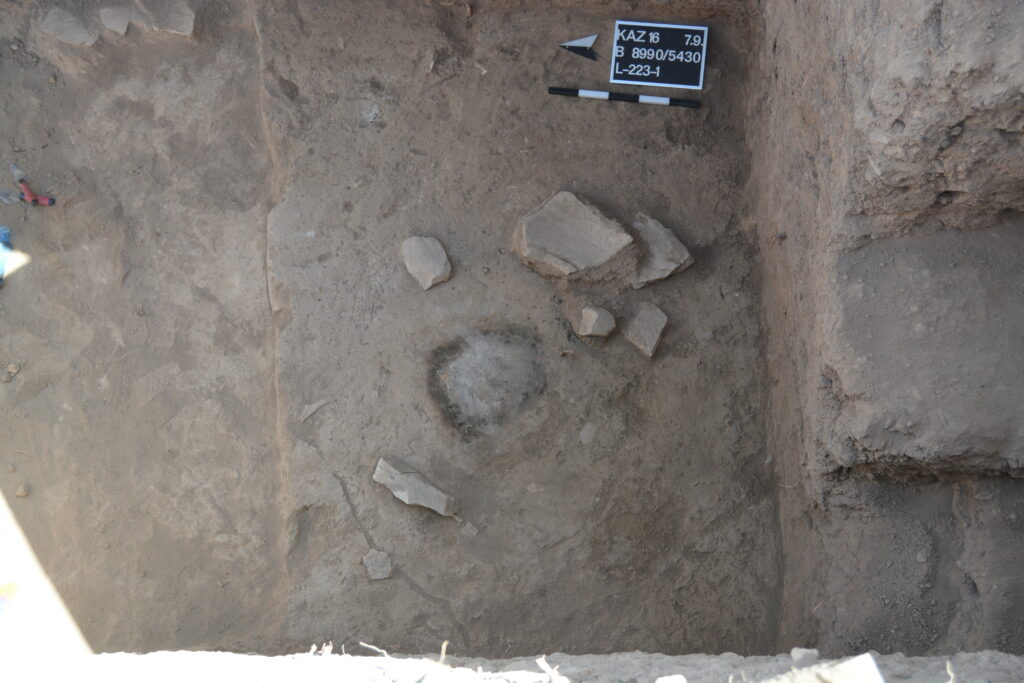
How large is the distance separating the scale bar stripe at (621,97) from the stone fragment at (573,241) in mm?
402

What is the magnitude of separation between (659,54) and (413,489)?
71.2 inches

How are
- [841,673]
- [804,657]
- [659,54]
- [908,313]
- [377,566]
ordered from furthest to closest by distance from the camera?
[659,54]
[377,566]
[908,313]
[804,657]
[841,673]

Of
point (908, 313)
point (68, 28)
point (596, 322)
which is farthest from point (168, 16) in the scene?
point (908, 313)

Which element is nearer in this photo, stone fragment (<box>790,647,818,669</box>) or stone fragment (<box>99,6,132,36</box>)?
stone fragment (<box>790,647,818,669</box>)

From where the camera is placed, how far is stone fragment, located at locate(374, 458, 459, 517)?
3.00 meters

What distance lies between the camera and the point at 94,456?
3.07 meters

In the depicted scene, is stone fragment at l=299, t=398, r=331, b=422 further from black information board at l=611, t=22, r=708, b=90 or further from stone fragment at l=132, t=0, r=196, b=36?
black information board at l=611, t=22, r=708, b=90

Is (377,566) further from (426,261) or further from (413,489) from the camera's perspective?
(426,261)

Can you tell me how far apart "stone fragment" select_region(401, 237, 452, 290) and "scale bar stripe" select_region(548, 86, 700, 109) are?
0.74 metres

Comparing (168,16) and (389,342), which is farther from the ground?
(168,16)

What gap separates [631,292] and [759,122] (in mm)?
755

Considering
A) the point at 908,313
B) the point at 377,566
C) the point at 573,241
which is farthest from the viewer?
the point at 573,241

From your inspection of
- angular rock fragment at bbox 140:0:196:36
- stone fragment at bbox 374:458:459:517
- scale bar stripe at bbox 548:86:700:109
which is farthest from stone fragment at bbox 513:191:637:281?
angular rock fragment at bbox 140:0:196:36

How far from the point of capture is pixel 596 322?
3082mm
